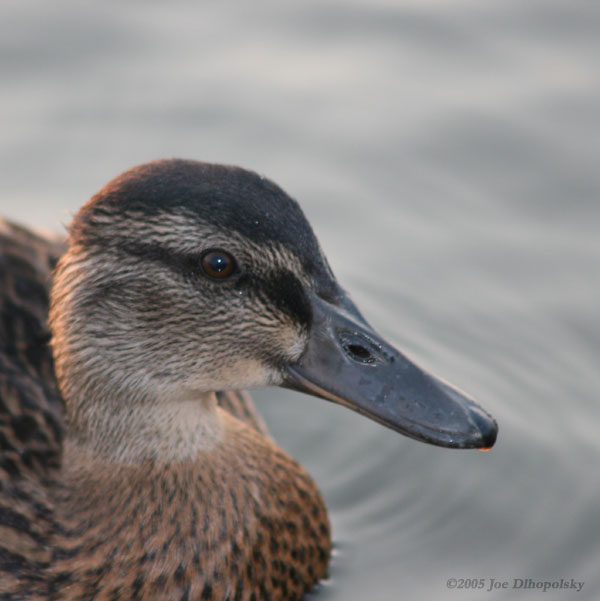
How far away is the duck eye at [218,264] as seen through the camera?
3.95 metres

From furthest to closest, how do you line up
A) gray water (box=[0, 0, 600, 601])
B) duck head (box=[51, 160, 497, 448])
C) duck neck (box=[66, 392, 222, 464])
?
gray water (box=[0, 0, 600, 601]) → duck neck (box=[66, 392, 222, 464]) → duck head (box=[51, 160, 497, 448])

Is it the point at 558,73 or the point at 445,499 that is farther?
the point at 558,73

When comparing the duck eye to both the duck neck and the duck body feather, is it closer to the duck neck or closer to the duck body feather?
the duck neck

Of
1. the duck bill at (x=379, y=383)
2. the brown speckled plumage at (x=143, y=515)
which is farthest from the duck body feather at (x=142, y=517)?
the duck bill at (x=379, y=383)

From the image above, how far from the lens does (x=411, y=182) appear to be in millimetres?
6668

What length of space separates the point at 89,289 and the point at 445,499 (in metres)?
2.11

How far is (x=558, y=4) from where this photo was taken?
7.43m

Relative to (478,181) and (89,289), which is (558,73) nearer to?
(478,181)

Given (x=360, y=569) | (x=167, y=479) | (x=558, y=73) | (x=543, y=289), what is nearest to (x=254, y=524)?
(x=167, y=479)

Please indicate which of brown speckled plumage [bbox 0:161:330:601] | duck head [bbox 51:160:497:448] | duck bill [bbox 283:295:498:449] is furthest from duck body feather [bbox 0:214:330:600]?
duck bill [bbox 283:295:498:449]

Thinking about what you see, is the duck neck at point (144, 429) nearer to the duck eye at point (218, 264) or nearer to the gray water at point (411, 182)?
the duck eye at point (218, 264)

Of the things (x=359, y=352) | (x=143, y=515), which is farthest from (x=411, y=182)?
(x=143, y=515)

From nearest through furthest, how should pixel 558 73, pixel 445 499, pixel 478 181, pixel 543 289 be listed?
pixel 445 499 < pixel 543 289 < pixel 478 181 < pixel 558 73

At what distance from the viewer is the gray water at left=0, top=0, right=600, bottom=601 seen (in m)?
5.32
